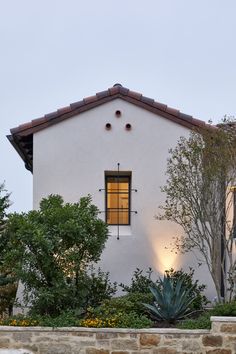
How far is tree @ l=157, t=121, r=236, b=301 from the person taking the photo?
12.1m

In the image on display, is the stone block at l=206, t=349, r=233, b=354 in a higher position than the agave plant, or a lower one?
lower

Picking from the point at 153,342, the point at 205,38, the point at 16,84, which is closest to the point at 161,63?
the point at 205,38

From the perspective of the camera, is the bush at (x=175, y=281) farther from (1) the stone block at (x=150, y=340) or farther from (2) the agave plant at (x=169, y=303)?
(1) the stone block at (x=150, y=340)

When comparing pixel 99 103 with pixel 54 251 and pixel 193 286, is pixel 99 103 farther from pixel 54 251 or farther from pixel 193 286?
pixel 193 286

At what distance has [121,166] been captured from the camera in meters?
14.1

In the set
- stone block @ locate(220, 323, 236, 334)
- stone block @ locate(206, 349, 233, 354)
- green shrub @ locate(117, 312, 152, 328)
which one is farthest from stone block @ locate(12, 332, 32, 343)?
stone block @ locate(220, 323, 236, 334)

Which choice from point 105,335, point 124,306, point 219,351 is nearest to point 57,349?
point 105,335

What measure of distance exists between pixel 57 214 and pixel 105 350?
3.04 m

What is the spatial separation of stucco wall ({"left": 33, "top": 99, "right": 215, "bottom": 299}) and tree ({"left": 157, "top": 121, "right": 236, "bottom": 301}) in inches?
36.7

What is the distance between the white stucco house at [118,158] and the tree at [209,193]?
3.12ft

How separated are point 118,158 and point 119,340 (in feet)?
17.4

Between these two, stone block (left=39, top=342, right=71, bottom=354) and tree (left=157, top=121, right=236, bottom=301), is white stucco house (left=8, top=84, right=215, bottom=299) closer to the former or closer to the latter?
tree (left=157, top=121, right=236, bottom=301)

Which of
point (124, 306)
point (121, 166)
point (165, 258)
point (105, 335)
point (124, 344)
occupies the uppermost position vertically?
point (121, 166)

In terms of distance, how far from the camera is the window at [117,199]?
1441 cm
